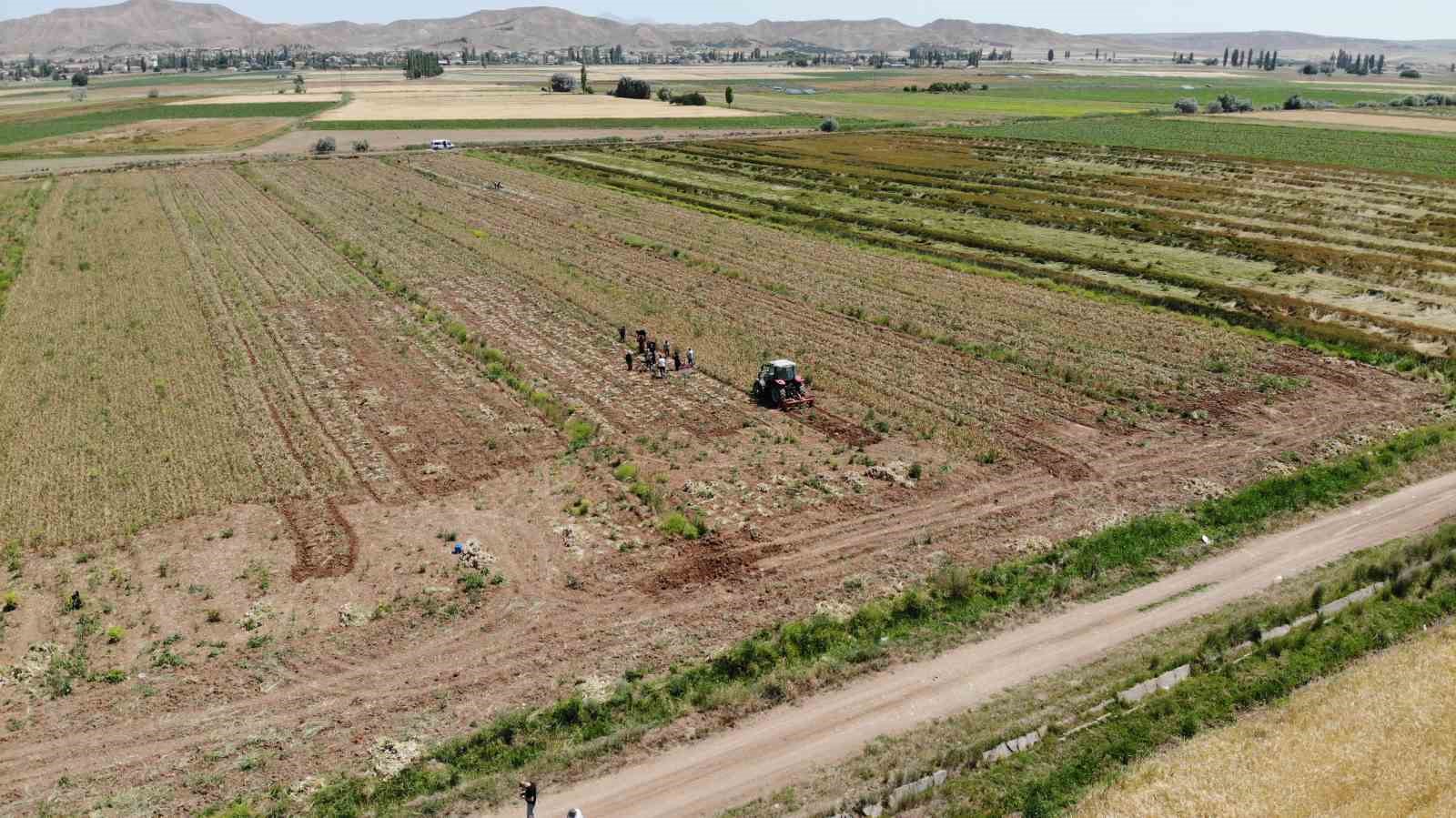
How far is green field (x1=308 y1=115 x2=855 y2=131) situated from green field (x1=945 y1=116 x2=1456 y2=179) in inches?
1061

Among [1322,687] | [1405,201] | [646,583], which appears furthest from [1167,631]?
[1405,201]

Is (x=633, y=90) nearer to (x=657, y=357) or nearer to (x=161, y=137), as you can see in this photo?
(x=161, y=137)

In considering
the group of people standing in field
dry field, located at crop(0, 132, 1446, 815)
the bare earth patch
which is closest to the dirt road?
dry field, located at crop(0, 132, 1446, 815)

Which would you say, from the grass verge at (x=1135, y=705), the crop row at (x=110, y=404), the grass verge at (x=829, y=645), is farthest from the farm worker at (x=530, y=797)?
the crop row at (x=110, y=404)

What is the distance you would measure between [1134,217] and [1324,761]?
191 ft

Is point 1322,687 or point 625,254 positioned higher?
point 625,254

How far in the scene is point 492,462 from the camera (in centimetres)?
3061

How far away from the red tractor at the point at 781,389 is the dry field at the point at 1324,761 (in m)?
19.0

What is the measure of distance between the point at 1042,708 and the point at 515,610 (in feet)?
38.5

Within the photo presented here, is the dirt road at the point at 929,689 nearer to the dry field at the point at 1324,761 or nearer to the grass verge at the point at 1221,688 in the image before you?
the grass verge at the point at 1221,688

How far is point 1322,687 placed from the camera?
1841cm

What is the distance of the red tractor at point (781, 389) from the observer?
1351 inches

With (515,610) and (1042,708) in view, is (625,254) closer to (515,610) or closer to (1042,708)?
(515,610)

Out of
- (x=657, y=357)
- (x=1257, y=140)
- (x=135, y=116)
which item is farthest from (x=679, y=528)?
(x=135, y=116)
